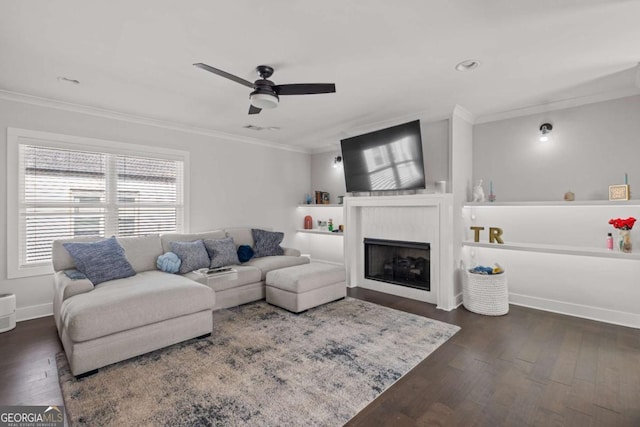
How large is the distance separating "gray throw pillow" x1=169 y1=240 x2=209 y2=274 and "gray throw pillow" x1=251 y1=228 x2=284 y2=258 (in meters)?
0.86

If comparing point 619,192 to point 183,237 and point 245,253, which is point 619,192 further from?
point 183,237

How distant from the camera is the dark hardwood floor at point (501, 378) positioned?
1.85 m

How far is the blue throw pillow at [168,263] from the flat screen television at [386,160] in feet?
8.80

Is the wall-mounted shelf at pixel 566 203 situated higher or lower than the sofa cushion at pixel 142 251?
higher

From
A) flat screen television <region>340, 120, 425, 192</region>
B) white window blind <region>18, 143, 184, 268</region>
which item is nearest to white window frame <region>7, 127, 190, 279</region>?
white window blind <region>18, 143, 184, 268</region>

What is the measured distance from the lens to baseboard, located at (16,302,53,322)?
3.41 metres

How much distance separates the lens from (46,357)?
257cm

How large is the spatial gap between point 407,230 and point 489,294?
1.28 metres

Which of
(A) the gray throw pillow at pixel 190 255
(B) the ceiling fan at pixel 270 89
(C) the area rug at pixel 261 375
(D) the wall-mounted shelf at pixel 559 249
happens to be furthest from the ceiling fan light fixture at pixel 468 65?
(A) the gray throw pillow at pixel 190 255

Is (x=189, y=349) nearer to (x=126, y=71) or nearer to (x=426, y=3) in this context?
(x=126, y=71)

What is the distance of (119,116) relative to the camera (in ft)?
13.3

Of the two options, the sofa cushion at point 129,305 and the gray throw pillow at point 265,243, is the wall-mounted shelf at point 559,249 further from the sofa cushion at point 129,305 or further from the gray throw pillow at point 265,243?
the sofa cushion at point 129,305

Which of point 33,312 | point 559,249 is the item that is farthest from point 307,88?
point 33,312

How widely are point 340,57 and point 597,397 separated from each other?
3.08 metres
